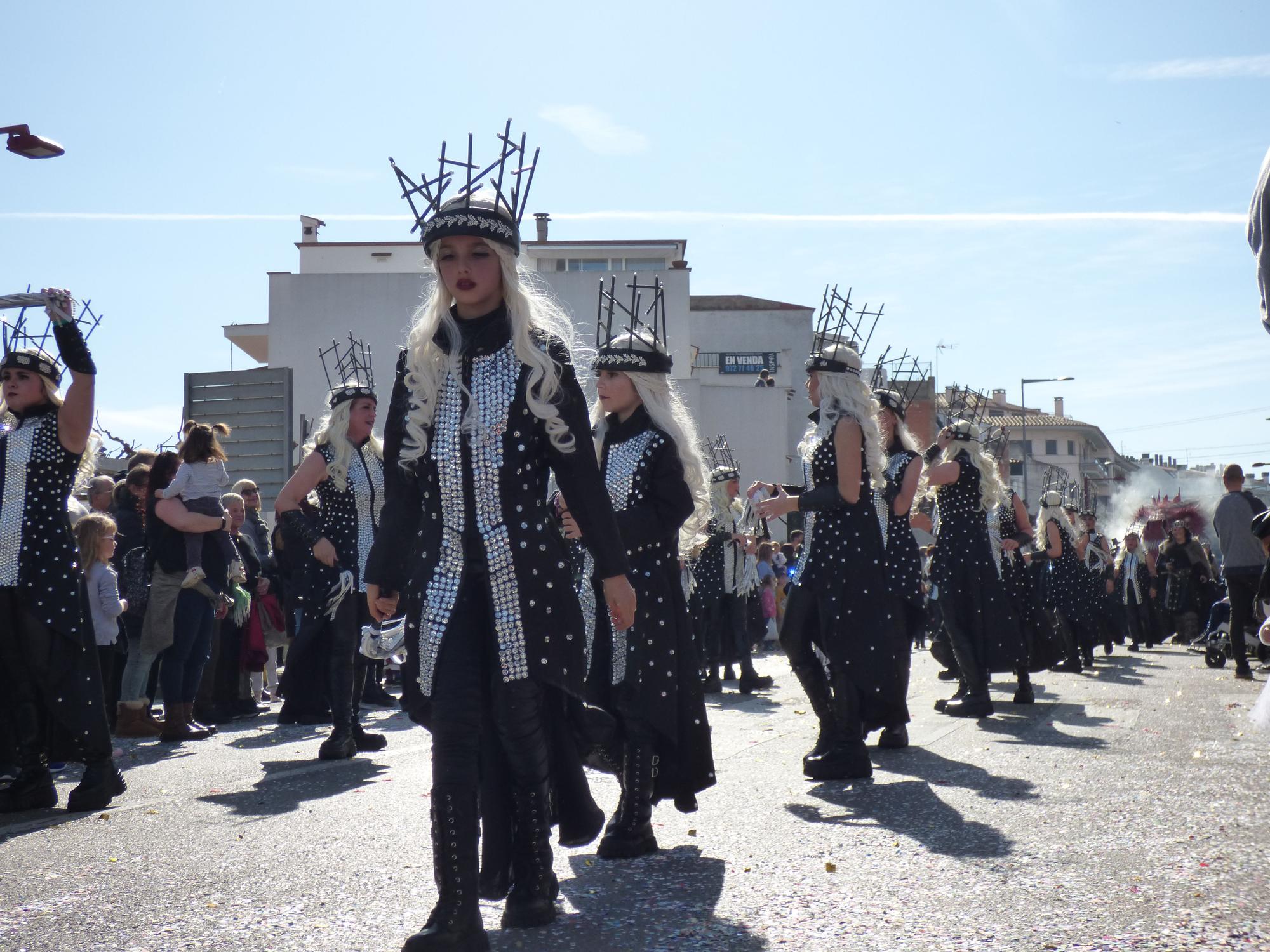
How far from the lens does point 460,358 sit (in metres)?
3.90

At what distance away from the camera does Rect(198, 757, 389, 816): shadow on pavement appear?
5938 mm

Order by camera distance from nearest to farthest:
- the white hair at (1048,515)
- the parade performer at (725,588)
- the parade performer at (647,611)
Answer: the parade performer at (647,611)
the parade performer at (725,588)
the white hair at (1048,515)

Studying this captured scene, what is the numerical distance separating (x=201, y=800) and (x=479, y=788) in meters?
2.83

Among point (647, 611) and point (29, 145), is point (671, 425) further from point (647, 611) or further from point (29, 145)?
point (29, 145)

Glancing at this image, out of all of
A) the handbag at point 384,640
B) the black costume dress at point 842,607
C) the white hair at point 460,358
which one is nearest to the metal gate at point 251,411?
the black costume dress at point 842,607

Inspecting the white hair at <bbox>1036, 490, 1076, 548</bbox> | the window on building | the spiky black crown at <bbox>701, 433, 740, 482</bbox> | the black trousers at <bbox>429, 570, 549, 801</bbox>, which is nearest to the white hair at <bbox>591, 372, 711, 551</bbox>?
the black trousers at <bbox>429, 570, 549, 801</bbox>

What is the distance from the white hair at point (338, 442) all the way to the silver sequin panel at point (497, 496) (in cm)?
399

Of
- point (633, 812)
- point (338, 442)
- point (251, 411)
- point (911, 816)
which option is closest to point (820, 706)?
point (911, 816)

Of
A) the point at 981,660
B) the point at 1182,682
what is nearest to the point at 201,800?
the point at 981,660

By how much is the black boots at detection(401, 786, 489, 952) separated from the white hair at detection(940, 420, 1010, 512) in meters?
7.08

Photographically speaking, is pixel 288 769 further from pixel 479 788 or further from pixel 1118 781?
pixel 1118 781

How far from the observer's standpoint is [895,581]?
Result: 7.61 meters

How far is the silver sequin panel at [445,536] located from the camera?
365 cm

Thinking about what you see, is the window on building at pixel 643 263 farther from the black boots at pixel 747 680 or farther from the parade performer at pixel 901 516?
the parade performer at pixel 901 516
